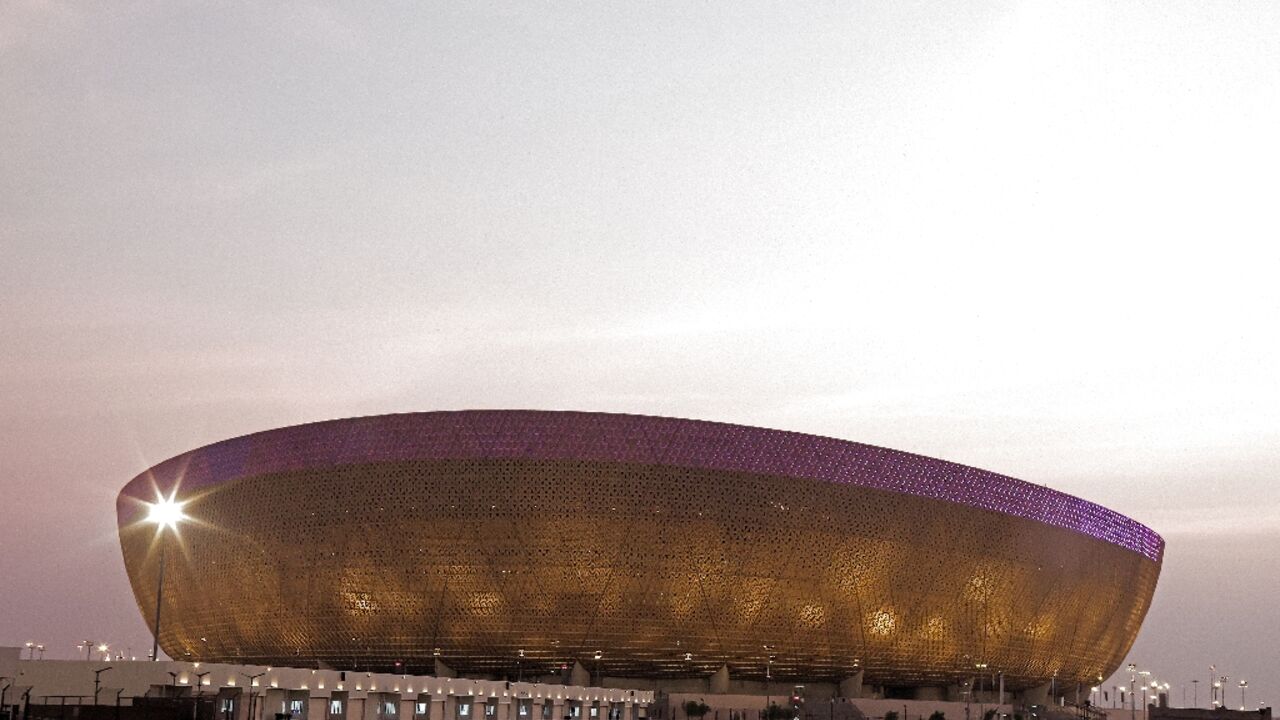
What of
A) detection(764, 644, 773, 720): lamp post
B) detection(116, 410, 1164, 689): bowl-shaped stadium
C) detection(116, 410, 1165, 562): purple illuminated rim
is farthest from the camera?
detection(764, 644, 773, 720): lamp post

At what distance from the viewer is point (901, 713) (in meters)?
86.8

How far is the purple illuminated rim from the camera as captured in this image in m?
78.3

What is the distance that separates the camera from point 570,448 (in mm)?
78125

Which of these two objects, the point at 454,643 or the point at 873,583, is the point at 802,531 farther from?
the point at 454,643

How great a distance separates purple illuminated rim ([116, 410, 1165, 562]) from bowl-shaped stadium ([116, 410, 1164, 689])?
12 centimetres

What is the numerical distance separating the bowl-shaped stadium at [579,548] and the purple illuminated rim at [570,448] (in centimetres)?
12

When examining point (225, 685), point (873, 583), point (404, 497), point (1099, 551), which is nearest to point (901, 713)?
point (873, 583)

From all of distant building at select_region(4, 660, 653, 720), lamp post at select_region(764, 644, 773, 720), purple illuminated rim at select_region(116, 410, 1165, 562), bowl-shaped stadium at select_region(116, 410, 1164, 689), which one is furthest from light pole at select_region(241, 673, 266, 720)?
lamp post at select_region(764, 644, 773, 720)

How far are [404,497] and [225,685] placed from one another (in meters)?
32.0

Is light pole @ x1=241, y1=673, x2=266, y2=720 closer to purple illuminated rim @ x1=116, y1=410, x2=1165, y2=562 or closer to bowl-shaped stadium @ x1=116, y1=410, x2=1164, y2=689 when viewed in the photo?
bowl-shaped stadium @ x1=116, y1=410, x2=1164, y2=689

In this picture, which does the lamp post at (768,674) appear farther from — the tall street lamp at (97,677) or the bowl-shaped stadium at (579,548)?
the tall street lamp at (97,677)

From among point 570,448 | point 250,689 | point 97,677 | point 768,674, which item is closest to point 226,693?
point 250,689

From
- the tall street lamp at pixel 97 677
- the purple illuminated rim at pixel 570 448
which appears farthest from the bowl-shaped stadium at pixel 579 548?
the tall street lamp at pixel 97 677

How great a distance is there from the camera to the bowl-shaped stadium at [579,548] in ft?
255
